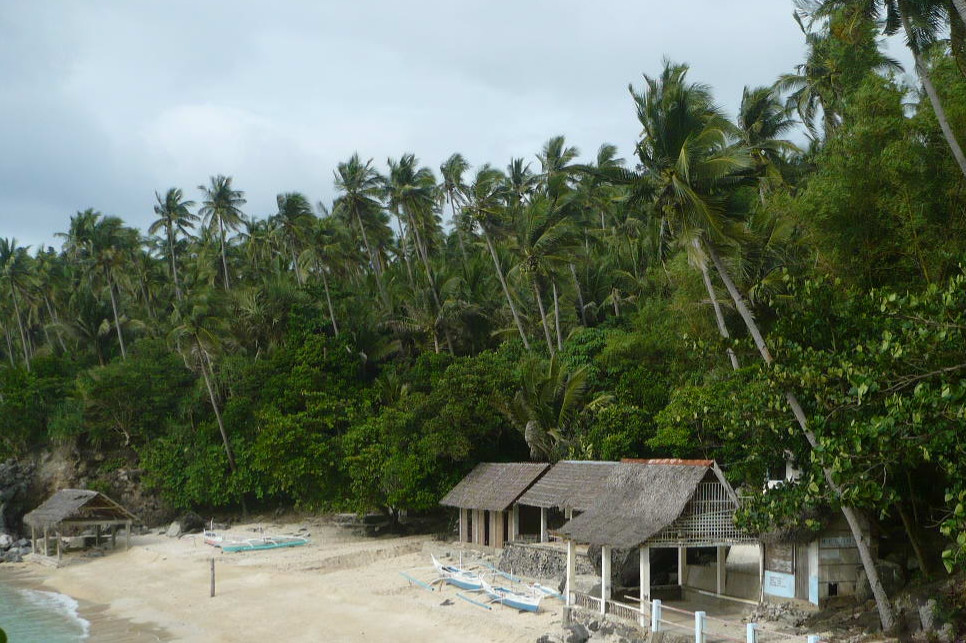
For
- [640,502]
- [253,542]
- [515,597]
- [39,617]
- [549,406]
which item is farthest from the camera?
[253,542]

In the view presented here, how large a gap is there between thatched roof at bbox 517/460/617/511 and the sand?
2559 mm

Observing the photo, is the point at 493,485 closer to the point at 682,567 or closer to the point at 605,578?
the point at 682,567

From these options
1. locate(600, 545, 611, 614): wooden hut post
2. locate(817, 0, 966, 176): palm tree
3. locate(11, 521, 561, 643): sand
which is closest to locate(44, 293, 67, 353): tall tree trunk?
locate(11, 521, 561, 643): sand

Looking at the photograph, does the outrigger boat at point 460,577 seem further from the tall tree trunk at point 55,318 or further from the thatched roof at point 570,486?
the tall tree trunk at point 55,318

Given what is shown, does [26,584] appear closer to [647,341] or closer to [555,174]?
[647,341]

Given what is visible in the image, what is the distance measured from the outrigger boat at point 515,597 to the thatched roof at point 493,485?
139 inches

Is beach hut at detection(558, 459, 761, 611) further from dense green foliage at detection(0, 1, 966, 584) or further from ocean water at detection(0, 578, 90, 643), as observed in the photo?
ocean water at detection(0, 578, 90, 643)

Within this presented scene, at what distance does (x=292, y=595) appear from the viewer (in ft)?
68.2

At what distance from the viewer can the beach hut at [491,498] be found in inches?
880

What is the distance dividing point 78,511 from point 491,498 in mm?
16134

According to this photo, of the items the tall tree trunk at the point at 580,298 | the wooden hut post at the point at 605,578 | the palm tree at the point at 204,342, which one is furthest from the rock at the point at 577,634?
the palm tree at the point at 204,342

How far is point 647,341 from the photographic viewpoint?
25000 mm

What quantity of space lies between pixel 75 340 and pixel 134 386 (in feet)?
43.8

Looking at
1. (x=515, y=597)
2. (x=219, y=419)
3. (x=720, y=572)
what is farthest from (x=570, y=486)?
(x=219, y=419)
